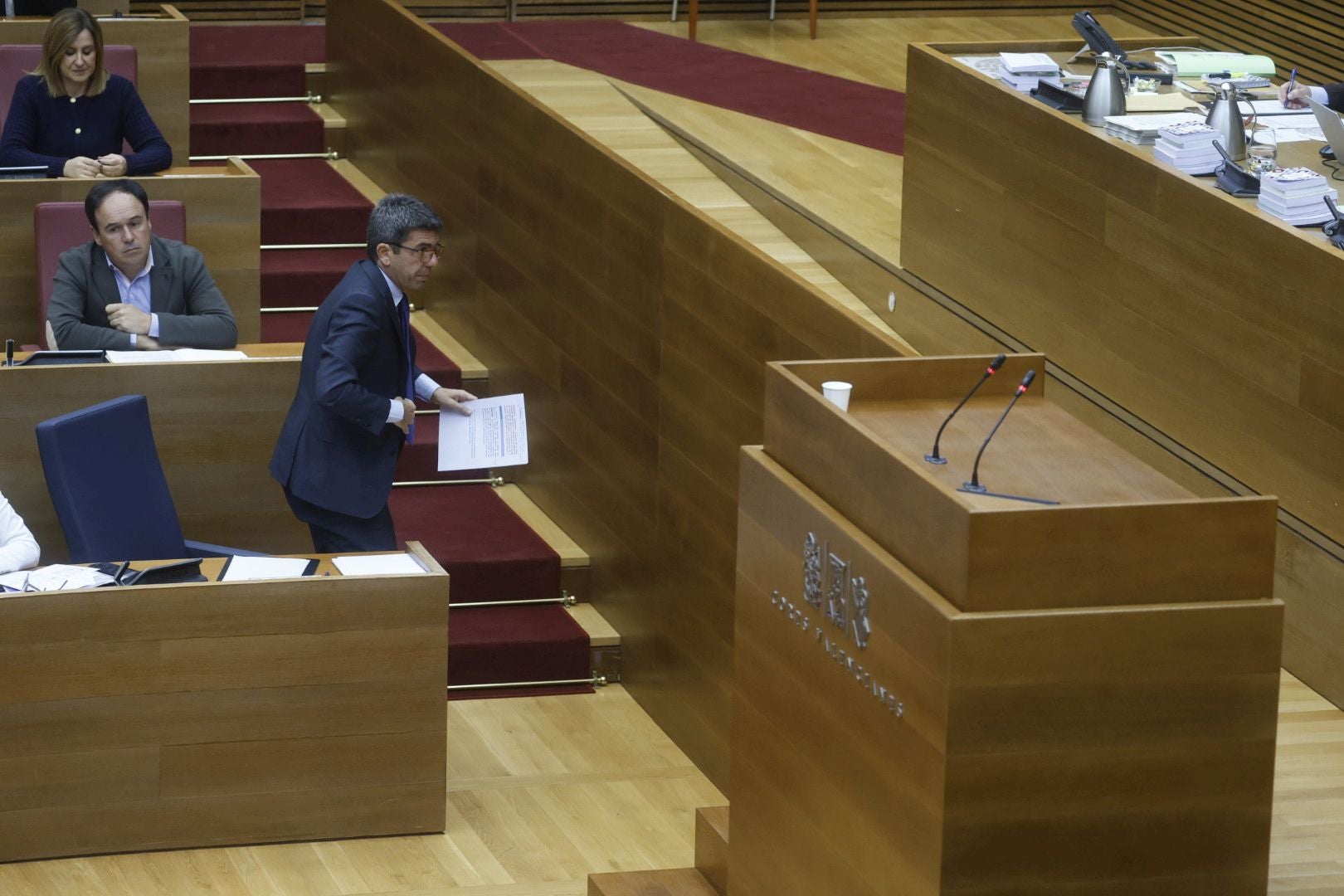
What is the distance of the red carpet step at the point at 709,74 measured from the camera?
6.75 metres

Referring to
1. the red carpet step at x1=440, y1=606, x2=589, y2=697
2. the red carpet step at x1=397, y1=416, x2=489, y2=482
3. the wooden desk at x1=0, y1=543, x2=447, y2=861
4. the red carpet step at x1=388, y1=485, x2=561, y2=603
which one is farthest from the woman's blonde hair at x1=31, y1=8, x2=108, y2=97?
the wooden desk at x1=0, y1=543, x2=447, y2=861

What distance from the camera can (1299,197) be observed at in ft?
12.9

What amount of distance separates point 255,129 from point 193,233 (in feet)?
5.38

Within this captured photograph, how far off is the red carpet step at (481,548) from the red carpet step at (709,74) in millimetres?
1816

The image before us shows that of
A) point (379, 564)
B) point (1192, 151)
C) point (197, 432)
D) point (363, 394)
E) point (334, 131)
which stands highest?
point (1192, 151)

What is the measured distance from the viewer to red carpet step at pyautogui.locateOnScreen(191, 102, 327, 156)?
7.00m

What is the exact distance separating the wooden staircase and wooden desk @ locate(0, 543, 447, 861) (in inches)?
22.5

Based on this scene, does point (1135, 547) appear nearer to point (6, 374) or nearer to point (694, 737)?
point (694, 737)

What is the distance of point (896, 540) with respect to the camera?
268 centimetres

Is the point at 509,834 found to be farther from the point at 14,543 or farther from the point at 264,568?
the point at 14,543

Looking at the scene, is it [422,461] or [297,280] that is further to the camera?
[297,280]

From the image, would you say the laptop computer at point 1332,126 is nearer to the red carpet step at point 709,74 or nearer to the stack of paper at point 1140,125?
the stack of paper at point 1140,125

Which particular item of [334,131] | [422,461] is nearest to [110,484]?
[422,461]

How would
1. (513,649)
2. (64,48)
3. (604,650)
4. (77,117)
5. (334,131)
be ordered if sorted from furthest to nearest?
(334,131)
(77,117)
(64,48)
(604,650)
(513,649)
